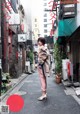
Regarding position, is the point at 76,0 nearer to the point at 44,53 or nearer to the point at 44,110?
the point at 44,53

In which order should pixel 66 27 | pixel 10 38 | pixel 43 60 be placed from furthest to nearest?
pixel 10 38, pixel 66 27, pixel 43 60

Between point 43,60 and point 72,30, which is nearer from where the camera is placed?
point 43,60

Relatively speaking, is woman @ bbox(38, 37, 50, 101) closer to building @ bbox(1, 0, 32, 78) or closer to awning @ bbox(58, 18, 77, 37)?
awning @ bbox(58, 18, 77, 37)

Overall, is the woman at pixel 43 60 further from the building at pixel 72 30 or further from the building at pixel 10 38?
the building at pixel 10 38

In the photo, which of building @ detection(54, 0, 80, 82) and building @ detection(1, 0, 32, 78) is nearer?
building @ detection(54, 0, 80, 82)

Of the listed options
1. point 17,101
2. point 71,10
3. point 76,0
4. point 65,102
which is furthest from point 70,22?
point 17,101

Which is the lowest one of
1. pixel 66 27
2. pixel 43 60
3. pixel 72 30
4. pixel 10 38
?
A: pixel 43 60

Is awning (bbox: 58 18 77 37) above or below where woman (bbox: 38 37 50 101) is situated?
above

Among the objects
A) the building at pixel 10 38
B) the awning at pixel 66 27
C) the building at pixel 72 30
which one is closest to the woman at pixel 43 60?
the building at pixel 72 30

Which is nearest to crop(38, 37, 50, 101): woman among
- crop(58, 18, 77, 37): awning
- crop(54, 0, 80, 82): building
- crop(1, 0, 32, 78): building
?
crop(54, 0, 80, 82): building

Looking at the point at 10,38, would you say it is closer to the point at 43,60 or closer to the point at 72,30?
the point at 72,30

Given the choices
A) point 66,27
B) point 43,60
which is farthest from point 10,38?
point 43,60

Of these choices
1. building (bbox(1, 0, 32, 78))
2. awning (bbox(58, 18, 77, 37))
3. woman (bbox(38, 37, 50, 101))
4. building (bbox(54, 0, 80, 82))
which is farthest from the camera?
building (bbox(1, 0, 32, 78))

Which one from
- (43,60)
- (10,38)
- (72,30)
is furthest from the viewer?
(10,38)
